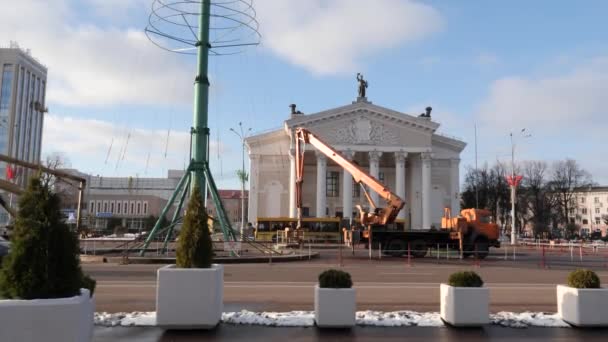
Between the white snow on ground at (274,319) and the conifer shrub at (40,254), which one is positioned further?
the white snow on ground at (274,319)

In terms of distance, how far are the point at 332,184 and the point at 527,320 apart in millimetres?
65949

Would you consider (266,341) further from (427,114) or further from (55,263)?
(427,114)

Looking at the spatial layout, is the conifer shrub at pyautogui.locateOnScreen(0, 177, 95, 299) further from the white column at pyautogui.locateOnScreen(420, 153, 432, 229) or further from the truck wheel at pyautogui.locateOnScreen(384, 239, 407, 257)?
the white column at pyautogui.locateOnScreen(420, 153, 432, 229)

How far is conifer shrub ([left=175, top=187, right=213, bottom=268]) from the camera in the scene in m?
8.25

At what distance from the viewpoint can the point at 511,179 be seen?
56156mm

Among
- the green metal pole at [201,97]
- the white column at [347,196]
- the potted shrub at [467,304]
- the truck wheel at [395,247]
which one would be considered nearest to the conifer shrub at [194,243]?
the potted shrub at [467,304]

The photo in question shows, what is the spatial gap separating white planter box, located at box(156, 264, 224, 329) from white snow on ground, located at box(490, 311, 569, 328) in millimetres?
4909

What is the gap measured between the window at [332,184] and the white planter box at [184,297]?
66635mm

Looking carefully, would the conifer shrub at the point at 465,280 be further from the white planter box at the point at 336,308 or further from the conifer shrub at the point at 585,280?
the white planter box at the point at 336,308

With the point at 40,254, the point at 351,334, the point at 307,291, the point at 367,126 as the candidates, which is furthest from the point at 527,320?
the point at 367,126

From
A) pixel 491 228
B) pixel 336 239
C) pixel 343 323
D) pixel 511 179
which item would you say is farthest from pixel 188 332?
pixel 511 179

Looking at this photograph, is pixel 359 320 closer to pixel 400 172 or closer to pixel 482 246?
pixel 482 246

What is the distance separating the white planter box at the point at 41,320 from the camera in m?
5.51

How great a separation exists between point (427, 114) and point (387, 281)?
57.4 meters
